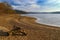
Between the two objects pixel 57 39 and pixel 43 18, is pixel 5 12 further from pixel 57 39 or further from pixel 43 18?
pixel 57 39

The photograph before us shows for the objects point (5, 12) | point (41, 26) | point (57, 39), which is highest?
point (5, 12)

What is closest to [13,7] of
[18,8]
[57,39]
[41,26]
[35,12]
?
[18,8]

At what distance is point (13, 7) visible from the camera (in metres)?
2.19

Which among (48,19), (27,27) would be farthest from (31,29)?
(48,19)

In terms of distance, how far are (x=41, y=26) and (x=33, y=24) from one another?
0.37 ft

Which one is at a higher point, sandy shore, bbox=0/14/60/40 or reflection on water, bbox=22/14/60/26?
reflection on water, bbox=22/14/60/26

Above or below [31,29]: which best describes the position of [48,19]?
above

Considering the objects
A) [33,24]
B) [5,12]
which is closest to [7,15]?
[5,12]

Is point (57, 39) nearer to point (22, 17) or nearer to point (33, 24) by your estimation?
point (33, 24)

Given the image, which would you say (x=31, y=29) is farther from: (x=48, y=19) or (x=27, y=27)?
(x=48, y=19)

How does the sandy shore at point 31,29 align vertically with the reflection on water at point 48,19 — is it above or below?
below

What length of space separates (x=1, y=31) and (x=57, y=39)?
675 millimetres

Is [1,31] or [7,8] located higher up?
[7,8]

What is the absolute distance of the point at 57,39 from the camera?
208 centimetres
